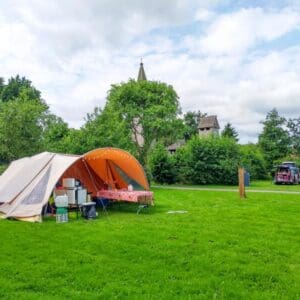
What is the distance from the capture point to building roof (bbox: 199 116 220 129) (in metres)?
62.3

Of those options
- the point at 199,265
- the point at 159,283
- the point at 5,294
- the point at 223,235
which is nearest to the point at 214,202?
the point at 223,235

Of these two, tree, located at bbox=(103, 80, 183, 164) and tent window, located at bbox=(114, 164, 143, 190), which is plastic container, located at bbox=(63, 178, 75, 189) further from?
tree, located at bbox=(103, 80, 183, 164)

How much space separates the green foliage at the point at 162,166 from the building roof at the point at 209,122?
118 feet

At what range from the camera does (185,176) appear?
27609 millimetres

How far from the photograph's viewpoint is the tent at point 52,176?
10898 mm

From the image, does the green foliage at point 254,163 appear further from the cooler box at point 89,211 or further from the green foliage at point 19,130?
the cooler box at point 89,211

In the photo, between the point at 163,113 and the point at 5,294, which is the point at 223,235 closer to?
the point at 5,294

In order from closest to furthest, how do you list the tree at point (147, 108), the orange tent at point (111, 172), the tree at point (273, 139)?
the orange tent at point (111, 172) → the tree at point (147, 108) → the tree at point (273, 139)

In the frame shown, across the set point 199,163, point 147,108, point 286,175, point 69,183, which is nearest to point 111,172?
point 69,183

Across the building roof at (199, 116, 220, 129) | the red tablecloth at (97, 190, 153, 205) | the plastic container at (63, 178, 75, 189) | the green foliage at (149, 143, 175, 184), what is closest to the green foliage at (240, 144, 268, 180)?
the green foliage at (149, 143, 175, 184)

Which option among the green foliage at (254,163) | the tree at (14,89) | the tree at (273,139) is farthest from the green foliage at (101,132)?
the tree at (14,89)

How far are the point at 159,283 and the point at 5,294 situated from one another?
6.31 ft

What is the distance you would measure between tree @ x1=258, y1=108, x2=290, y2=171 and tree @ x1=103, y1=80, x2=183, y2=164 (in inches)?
534

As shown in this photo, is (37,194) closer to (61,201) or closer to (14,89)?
(61,201)
